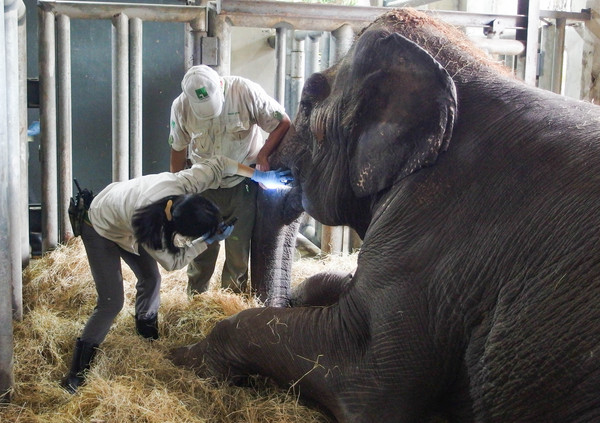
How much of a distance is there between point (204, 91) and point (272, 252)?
1183mm

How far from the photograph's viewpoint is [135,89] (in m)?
6.51

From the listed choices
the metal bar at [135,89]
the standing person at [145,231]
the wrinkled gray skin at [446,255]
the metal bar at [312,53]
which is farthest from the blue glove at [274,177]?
the metal bar at [312,53]

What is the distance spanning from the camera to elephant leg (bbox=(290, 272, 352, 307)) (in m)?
4.62

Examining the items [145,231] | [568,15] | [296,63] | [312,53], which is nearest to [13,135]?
[145,231]

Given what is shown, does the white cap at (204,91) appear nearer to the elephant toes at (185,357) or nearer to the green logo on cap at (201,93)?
the green logo on cap at (201,93)

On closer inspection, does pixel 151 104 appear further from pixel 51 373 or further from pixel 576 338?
pixel 576 338

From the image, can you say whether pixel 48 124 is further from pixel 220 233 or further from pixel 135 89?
pixel 220 233

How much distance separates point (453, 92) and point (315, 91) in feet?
3.38

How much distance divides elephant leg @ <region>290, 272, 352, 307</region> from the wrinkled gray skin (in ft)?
2.45

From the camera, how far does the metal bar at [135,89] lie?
6.38 metres

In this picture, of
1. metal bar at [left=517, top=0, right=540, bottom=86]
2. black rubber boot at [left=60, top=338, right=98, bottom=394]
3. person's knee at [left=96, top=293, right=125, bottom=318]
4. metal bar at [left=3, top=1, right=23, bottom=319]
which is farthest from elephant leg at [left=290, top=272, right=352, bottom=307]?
metal bar at [left=517, top=0, right=540, bottom=86]

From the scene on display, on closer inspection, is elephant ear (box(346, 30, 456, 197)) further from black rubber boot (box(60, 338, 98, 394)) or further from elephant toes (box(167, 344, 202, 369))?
black rubber boot (box(60, 338, 98, 394))

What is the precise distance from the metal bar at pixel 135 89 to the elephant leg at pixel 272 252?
178 centimetres

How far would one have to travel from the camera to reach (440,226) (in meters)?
3.16
